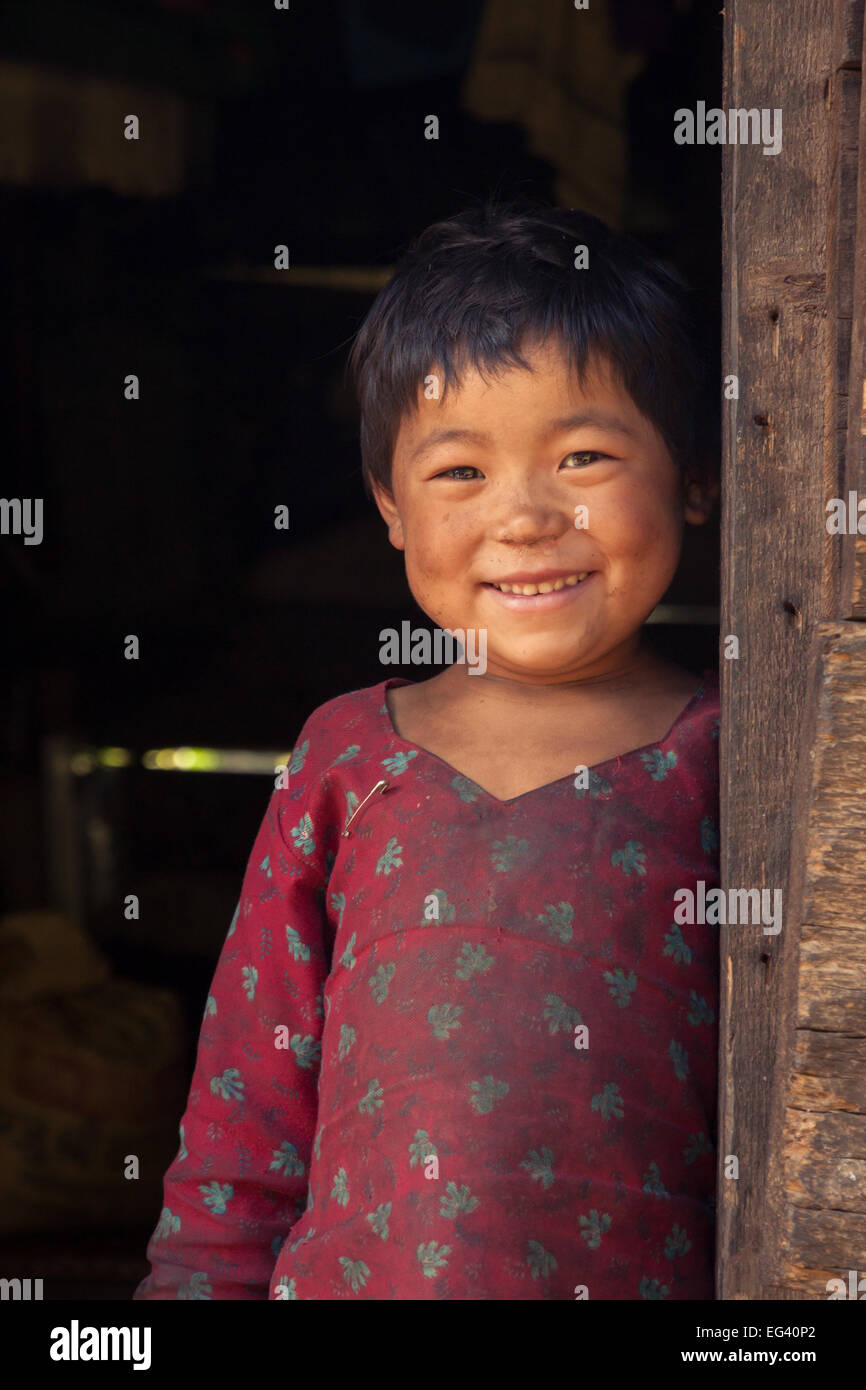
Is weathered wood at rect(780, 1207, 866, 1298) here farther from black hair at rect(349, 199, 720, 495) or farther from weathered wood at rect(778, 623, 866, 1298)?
black hair at rect(349, 199, 720, 495)

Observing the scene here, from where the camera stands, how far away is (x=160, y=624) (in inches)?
152

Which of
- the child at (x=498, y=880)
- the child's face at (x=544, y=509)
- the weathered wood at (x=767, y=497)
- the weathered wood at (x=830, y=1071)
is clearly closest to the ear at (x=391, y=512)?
the child at (x=498, y=880)

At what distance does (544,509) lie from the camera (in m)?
1.57

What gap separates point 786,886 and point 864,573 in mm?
300

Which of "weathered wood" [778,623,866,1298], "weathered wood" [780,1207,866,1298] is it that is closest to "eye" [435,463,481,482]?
"weathered wood" [778,623,866,1298]

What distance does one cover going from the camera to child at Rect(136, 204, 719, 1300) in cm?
146

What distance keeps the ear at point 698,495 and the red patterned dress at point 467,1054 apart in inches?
7.7

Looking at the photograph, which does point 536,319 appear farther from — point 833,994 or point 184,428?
point 184,428

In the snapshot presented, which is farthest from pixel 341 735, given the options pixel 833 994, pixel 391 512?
pixel 833 994

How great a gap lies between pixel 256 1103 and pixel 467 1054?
0.33 meters

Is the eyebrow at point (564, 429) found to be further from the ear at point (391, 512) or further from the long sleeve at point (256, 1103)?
the long sleeve at point (256, 1103)

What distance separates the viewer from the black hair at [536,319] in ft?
5.28

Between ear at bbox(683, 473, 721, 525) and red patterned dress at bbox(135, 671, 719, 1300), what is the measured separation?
20 cm

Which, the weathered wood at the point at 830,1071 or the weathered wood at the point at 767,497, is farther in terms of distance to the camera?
the weathered wood at the point at 767,497
